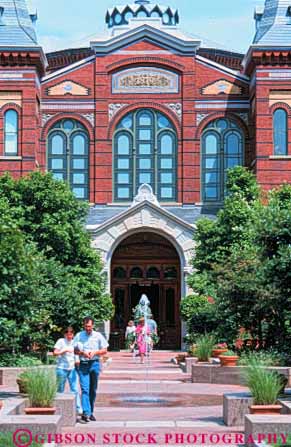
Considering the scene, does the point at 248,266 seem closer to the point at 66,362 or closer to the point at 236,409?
the point at 66,362

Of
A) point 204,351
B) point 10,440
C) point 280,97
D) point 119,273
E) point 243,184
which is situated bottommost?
point 10,440

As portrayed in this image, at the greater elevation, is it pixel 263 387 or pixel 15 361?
pixel 15 361

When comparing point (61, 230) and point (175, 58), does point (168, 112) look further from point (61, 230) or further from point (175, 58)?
point (61, 230)

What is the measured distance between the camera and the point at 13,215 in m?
40.8

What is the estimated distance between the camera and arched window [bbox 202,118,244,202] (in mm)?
50625

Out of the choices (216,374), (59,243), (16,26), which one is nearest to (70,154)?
(16,26)

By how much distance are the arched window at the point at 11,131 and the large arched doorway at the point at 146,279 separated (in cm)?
735

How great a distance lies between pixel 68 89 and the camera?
5147cm

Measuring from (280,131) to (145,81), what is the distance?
7316 millimetres

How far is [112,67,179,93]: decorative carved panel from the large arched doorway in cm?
719

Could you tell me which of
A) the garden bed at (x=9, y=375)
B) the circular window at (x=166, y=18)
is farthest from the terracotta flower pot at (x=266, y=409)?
the circular window at (x=166, y=18)

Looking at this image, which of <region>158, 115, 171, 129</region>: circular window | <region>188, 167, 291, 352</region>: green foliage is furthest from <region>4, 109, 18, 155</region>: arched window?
<region>188, 167, 291, 352</region>: green foliage

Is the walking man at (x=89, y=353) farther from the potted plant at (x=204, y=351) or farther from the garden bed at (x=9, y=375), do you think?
the potted plant at (x=204, y=351)

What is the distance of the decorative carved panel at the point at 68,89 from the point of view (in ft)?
168
